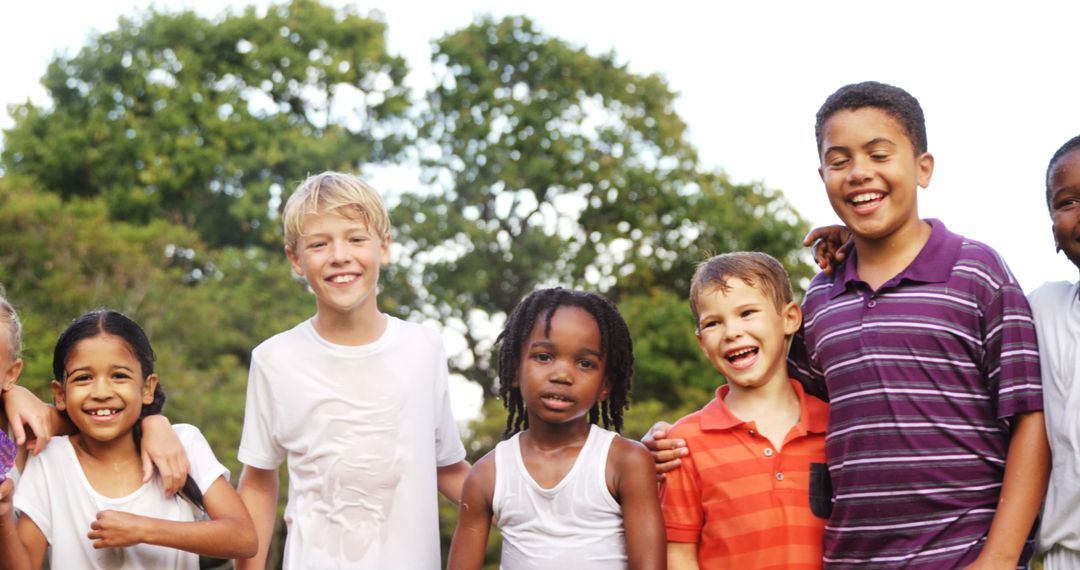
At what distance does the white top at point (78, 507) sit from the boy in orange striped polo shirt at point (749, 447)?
A: 57.2 inches

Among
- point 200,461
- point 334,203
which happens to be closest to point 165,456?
point 200,461

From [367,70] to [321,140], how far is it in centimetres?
174

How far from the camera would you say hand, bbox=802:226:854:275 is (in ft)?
11.6

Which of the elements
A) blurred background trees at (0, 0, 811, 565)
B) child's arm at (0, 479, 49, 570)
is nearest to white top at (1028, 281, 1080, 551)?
child's arm at (0, 479, 49, 570)

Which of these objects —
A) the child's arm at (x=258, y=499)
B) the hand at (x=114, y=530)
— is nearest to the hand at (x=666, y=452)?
the child's arm at (x=258, y=499)

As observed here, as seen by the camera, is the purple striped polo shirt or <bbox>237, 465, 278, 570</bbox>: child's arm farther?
<bbox>237, 465, 278, 570</bbox>: child's arm

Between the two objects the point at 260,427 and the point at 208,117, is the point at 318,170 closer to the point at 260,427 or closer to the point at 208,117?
the point at 208,117

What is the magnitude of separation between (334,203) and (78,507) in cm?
119

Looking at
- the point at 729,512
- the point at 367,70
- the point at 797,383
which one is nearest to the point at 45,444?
the point at 729,512

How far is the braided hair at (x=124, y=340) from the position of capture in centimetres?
368

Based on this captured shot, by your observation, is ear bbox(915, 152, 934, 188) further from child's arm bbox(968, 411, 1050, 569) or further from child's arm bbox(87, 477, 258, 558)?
child's arm bbox(87, 477, 258, 558)

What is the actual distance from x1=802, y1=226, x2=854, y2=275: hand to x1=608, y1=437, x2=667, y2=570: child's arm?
2.56ft

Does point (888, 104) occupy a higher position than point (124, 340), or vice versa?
point (888, 104)

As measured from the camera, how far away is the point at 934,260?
10.6ft
